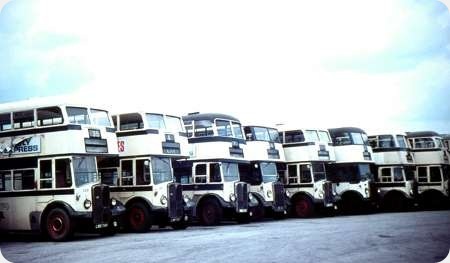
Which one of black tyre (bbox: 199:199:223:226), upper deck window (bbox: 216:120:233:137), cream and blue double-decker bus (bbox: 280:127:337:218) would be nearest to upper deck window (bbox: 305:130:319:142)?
cream and blue double-decker bus (bbox: 280:127:337:218)

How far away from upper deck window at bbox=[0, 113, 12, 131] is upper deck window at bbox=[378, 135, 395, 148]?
50.6 ft

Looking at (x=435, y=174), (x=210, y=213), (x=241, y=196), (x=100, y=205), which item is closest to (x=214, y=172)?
(x=241, y=196)

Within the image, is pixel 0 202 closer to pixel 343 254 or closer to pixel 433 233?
pixel 343 254

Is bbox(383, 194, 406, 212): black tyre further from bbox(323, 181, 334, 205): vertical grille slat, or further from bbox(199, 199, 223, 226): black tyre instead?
bbox(199, 199, 223, 226): black tyre

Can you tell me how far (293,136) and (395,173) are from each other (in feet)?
15.8

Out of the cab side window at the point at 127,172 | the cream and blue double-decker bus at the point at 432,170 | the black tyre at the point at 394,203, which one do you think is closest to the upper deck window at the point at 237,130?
the cab side window at the point at 127,172

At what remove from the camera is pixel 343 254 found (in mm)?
8570

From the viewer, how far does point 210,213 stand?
16.6 meters

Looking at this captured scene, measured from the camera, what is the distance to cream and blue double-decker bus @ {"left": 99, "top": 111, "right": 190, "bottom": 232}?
14.3 meters

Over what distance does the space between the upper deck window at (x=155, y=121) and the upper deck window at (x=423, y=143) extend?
12.8 m

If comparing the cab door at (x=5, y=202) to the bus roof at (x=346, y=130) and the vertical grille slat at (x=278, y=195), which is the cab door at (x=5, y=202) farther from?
the bus roof at (x=346, y=130)

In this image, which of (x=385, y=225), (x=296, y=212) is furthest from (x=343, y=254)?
(x=296, y=212)

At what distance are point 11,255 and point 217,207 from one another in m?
7.66

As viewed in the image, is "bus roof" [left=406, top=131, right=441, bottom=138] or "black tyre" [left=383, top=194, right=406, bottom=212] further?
"bus roof" [left=406, top=131, right=441, bottom=138]
